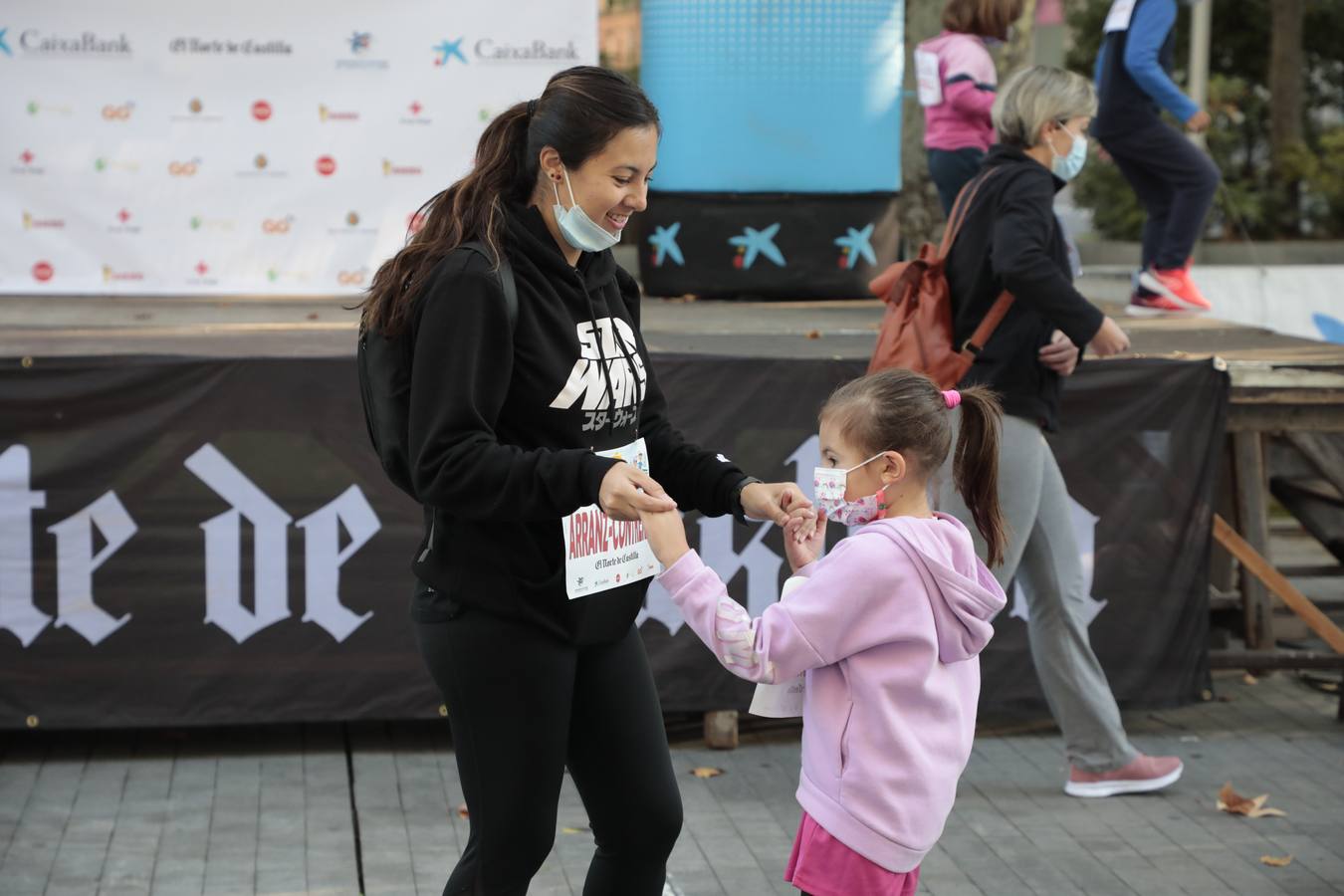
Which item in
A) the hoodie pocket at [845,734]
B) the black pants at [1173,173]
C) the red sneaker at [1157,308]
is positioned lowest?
the hoodie pocket at [845,734]

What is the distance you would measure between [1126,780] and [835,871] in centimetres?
278

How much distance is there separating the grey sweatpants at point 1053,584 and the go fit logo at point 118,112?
16.4ft

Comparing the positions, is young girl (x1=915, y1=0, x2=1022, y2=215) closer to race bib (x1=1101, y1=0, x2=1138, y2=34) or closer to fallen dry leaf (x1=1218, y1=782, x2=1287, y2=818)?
race bib (x1=1101, y1=0, x2=1138, y2=34)

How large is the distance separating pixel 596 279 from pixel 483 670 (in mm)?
769

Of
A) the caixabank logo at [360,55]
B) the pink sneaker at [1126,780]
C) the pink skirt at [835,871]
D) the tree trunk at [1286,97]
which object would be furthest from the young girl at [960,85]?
the tree trunk at [1286,97]

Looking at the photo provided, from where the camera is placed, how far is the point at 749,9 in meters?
9.47

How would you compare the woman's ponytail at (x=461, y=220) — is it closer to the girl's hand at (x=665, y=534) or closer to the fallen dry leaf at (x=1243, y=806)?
the girl's hand at (x=665, y=534)

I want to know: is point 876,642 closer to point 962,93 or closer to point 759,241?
point 962,93

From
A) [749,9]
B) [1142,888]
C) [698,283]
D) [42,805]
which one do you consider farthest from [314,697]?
[749,9]

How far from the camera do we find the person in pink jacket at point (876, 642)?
124 inches

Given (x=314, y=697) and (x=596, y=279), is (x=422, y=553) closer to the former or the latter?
(x=596, y=279)

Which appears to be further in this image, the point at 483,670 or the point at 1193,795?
the point at 1193,795

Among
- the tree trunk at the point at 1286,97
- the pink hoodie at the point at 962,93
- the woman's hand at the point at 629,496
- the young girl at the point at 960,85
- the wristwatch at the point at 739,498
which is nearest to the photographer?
the woman's hand at the point at 629,496

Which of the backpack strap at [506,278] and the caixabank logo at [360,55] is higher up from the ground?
the caixabank logo at [360,55]
